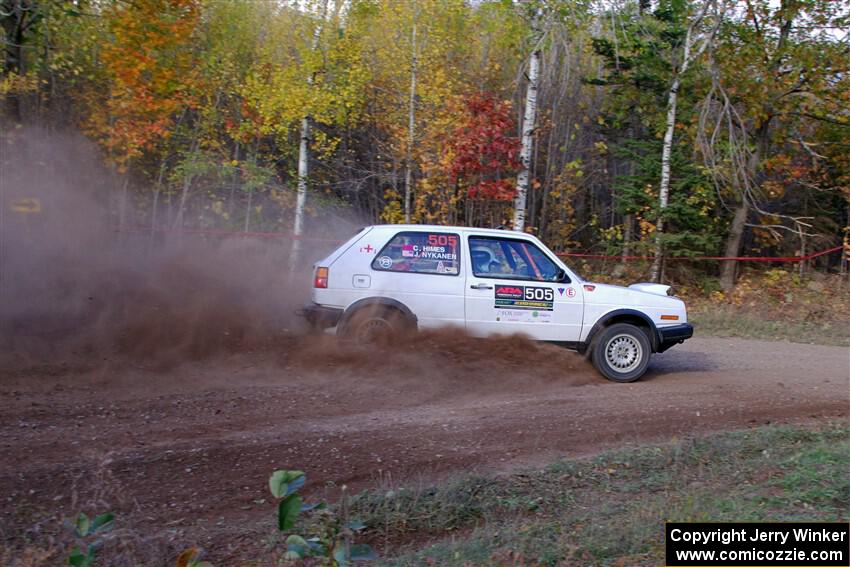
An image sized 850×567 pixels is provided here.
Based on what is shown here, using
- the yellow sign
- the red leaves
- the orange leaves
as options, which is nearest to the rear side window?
the red leaves

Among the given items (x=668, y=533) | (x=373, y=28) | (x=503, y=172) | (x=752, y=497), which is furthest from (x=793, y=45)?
(x=668, y=533)

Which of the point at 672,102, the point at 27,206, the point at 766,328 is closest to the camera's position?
the point at 766,328

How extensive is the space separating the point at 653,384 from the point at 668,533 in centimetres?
544

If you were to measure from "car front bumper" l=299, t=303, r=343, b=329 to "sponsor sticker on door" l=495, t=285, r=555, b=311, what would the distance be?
2.00 m

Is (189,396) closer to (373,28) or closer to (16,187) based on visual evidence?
(16,187)

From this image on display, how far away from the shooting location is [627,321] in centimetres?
957

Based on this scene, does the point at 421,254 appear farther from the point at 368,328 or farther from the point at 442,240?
the point at 368,328

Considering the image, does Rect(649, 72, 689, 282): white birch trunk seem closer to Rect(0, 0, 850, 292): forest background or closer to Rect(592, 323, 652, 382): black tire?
Rect(0, 0, 850, 292): forest background

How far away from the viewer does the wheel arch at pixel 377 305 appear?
30.7 ft

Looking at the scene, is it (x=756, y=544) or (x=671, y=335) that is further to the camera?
(x=671, y=335)

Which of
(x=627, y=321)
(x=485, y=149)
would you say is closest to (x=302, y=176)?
(x=485, y=149)

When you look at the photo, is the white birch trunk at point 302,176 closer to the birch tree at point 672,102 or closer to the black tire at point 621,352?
the birch tree at point 672,102

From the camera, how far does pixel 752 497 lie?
5.28m

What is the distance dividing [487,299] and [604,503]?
14.1 feet
